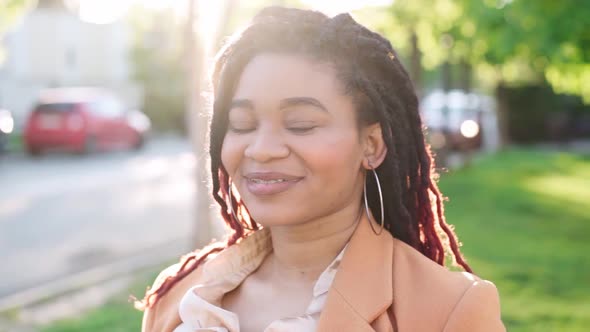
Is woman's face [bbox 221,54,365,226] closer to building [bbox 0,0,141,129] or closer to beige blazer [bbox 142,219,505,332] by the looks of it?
beige blazer [bbox 142,219,505,332]

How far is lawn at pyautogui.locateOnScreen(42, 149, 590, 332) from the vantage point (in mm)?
6863

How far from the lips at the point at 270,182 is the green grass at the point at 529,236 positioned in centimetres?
448

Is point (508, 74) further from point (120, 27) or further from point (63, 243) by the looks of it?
point (120, 27)

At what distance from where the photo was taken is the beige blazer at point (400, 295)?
2020 millimetres

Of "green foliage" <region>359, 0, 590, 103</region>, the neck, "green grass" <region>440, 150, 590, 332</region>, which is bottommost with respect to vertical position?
"green grass" <region>440, 150, 590, 332</region>

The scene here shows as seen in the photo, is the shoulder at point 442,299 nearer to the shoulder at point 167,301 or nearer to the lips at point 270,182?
the lips at point 270,182

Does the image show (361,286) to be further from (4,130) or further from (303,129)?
(4,130)

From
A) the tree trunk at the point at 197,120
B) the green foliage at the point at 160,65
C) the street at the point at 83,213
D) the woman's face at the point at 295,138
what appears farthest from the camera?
the green foliage at the point at 160,65

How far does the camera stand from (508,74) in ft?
89.2

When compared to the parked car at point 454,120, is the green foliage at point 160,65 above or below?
above

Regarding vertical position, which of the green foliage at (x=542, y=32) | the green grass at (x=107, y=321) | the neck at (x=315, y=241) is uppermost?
the green foliage at (x=542, y=32)

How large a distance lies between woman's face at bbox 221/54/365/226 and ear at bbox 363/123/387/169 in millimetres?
37

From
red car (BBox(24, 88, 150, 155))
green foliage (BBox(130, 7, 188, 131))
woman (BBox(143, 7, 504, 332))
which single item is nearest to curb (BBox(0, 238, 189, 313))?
woman (BBox(143, 7, 504, 332))

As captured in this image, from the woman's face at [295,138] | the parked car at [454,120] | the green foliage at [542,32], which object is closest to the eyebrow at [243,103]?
the woman's face at [295,138]
